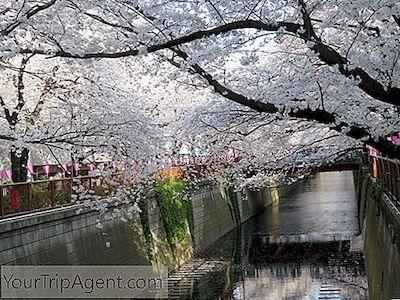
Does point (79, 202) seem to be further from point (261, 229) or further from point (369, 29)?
point (261, 229)

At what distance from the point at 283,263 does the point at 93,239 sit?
392 inches

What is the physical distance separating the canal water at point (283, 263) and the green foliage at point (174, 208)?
124cm

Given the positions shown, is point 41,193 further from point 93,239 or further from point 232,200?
point 232,200

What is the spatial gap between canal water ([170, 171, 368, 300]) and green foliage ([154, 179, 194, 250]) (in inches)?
48.9

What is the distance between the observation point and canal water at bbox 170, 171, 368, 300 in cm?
1919

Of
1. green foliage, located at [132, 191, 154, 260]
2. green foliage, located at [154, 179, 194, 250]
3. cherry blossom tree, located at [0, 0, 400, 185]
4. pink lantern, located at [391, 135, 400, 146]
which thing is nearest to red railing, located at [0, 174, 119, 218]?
green foliage, located at [132, 191, 154, 260]

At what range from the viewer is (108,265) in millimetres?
17531

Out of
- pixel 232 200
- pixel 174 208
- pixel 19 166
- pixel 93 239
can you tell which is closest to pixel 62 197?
pixel 19 166

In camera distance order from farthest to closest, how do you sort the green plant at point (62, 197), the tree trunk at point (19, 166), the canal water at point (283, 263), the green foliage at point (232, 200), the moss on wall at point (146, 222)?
1. the green foliage at point (232, 200)
2. the moss on wall at point (146, 222)
3. the canal water at point (283, 263)
4. the green plant at point (62, 197)
5. the tree trunk at point (19, 166)

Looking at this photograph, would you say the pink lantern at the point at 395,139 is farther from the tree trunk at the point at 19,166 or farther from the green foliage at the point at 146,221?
the green foliage at the point at 146,221

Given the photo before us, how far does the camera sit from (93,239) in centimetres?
1709

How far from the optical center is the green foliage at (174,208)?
2270 cm

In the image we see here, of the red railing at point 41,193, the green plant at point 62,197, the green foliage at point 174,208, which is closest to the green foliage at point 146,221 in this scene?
the green foliage at point 174,208

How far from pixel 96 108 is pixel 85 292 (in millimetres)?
4753
